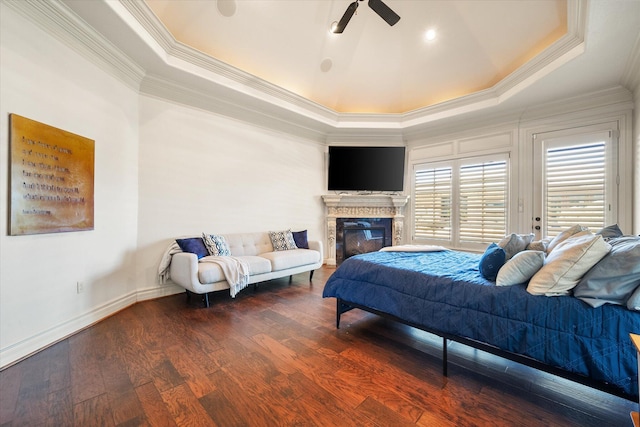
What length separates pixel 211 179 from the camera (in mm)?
3893

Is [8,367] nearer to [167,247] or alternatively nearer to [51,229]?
[51,229]

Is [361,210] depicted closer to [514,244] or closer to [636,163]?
[514,244]

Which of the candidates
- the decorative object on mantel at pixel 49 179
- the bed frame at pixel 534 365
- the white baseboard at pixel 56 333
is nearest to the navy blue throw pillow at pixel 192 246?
the white baseboard at pixel 56 333

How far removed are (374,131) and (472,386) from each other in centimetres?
452

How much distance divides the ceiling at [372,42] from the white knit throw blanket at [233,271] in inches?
108

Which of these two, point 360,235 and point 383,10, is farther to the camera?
point 360,235

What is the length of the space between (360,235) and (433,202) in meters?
1.56

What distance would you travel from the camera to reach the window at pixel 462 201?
4.31 m

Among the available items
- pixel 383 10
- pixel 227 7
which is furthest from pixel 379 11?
pixel 227 7

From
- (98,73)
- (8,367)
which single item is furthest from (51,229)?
(98,73)

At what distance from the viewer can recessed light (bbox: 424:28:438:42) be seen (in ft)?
12.3

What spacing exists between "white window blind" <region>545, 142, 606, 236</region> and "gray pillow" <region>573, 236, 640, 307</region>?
2.86m

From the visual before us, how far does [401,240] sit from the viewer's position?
532 centimetres

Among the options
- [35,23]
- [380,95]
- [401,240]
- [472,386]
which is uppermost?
[380,95]
